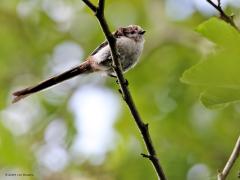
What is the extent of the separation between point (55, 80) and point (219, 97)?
2.12m

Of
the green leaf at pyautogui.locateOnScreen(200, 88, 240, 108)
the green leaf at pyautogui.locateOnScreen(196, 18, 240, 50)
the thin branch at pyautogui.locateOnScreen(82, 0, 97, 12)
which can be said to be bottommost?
the green leaf at pyautogui.locateOnScreen(200, 88, 240, 108)

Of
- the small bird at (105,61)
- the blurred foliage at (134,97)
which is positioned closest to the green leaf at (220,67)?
the small bird at (105,61)

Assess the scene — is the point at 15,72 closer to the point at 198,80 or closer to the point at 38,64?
the point at 38,64

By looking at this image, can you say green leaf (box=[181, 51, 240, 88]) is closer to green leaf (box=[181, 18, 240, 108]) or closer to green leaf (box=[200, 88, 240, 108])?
green leaf (box=[181, 18, 240, 108])

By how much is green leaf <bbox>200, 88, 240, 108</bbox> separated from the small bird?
1.65 metres

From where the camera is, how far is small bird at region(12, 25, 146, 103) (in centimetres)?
435

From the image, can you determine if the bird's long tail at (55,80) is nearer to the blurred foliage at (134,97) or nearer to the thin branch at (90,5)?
the blurred foliage at (134,97)

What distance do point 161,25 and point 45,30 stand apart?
1842 millimetres

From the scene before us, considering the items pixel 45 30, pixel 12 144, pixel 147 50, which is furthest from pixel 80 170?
pixel 45 30

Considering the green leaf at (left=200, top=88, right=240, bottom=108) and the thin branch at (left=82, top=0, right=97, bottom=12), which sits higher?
the thin branch at (left=82, top=0, right=97, bottom=12)

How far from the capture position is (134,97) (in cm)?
666

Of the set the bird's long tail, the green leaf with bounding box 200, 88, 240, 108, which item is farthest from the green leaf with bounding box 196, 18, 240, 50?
the bird's long tail

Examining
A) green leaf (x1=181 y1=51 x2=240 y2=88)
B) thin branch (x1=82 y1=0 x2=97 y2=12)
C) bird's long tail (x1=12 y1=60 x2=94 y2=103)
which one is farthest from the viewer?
bird's long tail (x1=12 y1=60 x2=94 y2=103)

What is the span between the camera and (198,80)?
236 cm
